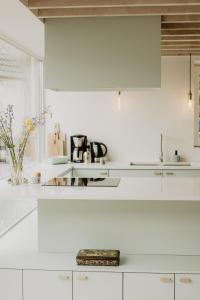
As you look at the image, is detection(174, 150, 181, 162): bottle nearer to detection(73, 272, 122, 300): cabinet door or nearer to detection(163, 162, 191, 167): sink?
detection(163, 162, 191, 167): sink

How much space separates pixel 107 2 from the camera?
420cm

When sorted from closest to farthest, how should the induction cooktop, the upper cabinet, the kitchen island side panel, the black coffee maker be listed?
the kitchen island side panel
the induction cooktop
the upper cabinet
the black coffee maker

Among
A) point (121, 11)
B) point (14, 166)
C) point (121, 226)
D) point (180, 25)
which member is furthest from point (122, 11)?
point (121, 226)

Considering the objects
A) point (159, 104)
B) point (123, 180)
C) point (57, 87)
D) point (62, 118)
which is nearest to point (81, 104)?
point (62, 118)

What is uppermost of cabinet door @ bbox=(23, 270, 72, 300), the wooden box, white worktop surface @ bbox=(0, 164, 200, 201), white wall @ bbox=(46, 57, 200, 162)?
white wall @ bbox=(46, 57, 200, 162)

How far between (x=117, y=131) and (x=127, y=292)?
12.3 ft

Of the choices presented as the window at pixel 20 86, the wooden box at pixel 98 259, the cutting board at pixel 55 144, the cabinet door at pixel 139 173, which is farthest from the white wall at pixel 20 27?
the wooden box at pixel 98 259

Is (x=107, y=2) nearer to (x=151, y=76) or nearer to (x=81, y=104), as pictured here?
(x=151, y=76)

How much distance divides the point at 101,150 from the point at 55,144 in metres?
0.72

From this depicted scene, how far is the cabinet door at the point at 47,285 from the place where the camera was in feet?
11.8

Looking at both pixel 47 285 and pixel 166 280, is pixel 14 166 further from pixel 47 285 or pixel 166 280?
pixel 166 280

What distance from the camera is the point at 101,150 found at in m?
6.84

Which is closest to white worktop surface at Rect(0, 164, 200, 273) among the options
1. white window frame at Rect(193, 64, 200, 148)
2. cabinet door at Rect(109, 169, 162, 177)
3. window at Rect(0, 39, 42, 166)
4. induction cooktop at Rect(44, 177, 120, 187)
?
induction cooktop at Rect(44, 177, 120, 187)

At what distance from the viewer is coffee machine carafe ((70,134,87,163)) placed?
678 cm
